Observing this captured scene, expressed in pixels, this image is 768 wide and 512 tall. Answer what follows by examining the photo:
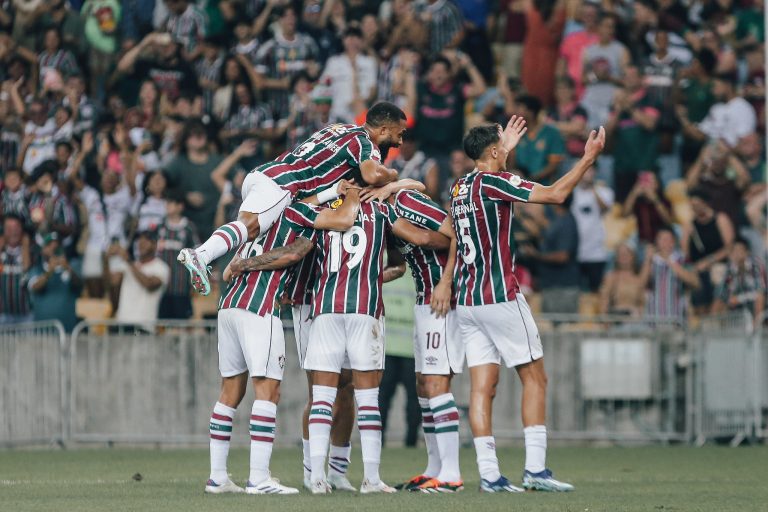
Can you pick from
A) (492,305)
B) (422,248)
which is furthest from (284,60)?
(492,305)

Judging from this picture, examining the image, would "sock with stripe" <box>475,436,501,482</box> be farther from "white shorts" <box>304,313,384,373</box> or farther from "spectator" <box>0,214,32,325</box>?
"spectator" <box>0,214,32,325</box>

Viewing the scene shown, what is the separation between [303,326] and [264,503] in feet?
5.99

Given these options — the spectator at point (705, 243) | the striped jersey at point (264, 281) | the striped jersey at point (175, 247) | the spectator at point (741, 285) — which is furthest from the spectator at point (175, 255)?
the striped jersey at point (264, 281)

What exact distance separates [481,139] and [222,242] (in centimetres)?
191

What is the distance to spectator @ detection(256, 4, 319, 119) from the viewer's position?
20531 millimetres

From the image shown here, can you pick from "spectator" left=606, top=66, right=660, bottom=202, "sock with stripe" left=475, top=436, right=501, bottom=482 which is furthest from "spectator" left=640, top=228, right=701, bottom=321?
"sock with stripe" left=475, top=436, right=501, bottom=482

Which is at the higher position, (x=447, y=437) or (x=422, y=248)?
(x=422, y=248)

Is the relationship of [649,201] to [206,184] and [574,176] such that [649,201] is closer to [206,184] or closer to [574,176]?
[206,184]

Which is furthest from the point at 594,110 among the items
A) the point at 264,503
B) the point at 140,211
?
the point at 264,503

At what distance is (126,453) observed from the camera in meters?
15.8

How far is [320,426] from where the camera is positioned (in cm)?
993

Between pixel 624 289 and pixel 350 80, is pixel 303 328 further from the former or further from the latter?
pixel 350 80

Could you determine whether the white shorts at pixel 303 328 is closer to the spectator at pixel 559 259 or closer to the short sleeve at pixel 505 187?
the short sleeve at pixel 505 187

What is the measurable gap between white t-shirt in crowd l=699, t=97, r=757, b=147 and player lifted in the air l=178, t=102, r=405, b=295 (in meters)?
10.0
